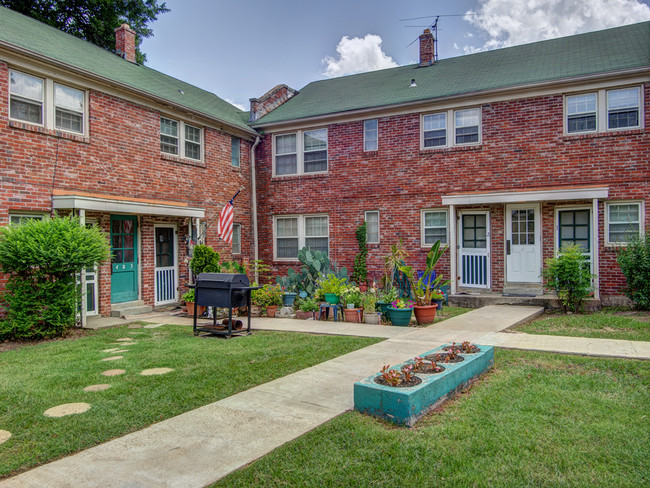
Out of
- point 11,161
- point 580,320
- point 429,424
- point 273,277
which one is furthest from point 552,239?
point 11,161

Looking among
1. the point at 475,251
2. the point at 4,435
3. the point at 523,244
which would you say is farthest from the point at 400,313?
the point at 4,435

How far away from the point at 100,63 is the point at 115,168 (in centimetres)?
286

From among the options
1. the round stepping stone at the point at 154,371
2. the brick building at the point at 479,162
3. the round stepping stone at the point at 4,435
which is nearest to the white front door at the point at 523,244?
the brick building at the point at 479,162

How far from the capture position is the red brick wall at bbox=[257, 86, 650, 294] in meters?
11.6

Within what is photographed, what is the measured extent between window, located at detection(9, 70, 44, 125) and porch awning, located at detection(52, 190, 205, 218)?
1.58 m

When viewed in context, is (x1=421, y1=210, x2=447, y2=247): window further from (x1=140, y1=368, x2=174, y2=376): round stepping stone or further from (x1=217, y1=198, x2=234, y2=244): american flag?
(x1=140, y1=368, x2=174, y2=376): round stepping stone

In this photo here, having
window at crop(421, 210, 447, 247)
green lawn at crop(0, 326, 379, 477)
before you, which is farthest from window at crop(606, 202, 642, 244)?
green lawn at crop(0, 326, 379, 477)

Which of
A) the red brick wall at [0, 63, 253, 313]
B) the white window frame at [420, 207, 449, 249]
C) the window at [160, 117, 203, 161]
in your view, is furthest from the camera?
the white window frame at [420, 207, 449, 249]

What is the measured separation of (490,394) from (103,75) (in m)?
10.4

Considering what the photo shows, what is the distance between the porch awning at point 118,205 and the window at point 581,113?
9.98 m

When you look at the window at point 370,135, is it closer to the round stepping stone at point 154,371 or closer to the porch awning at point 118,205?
the porch awning at point 118,205

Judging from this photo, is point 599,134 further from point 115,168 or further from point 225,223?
point 115,168

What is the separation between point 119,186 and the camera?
37.1ft

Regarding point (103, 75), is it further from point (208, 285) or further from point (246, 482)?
point (246, 482)
